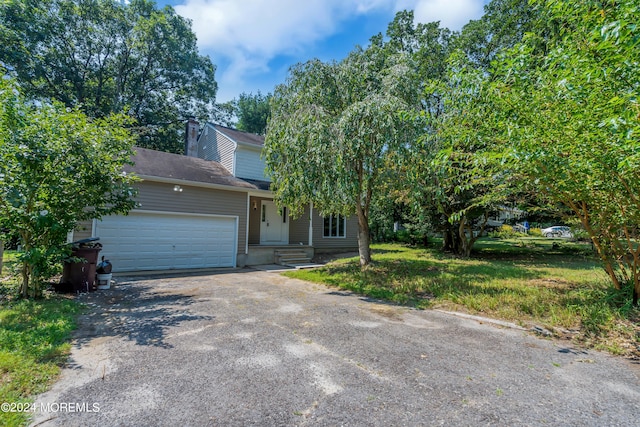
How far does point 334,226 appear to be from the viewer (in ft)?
50.2

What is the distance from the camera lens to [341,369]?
10.1 feet

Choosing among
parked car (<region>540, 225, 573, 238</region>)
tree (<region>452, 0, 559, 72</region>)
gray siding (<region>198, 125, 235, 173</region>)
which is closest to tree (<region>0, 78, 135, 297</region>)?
gray siding (<region>198, 125, 235, 173</region>)

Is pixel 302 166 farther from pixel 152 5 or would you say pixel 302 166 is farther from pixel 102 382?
pixel 152 5

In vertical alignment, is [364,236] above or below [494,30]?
below

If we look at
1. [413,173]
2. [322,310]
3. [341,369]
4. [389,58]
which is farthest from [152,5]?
[341,369]

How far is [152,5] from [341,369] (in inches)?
1113

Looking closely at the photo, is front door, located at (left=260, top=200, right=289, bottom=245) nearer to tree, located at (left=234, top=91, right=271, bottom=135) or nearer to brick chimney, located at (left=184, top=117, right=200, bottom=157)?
brick chimney, located at (left=184, top=117, right=200, bottom=157)

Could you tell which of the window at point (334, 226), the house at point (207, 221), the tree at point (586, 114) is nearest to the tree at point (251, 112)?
the house at point (207, 221)

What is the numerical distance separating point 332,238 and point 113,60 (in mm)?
21241

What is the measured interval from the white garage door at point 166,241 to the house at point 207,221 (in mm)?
24

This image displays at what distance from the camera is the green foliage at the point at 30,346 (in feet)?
8.25

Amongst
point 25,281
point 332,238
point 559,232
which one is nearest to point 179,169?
point 25,281

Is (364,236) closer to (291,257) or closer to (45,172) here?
(291,257)

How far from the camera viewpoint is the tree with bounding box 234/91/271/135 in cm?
2838
